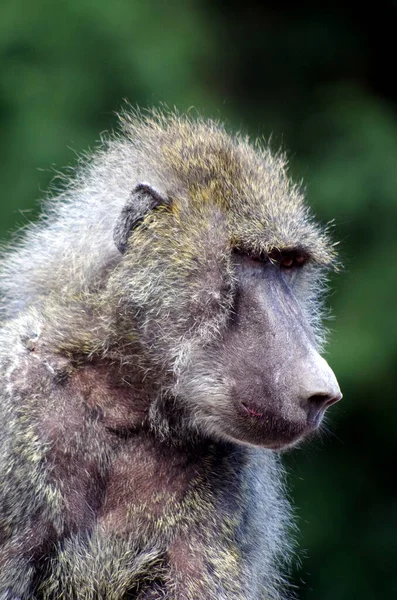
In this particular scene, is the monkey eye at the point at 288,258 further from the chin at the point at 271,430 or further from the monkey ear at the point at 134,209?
the chin at the point at 271,430

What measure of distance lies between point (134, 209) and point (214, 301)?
16.3 inches

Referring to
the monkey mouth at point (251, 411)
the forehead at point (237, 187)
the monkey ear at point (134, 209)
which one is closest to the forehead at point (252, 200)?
the forehead at point (237, 187)

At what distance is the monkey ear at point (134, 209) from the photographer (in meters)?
3.39

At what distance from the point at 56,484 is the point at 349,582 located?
4286 millimetres

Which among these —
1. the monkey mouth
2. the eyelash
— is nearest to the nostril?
the monkey mouth

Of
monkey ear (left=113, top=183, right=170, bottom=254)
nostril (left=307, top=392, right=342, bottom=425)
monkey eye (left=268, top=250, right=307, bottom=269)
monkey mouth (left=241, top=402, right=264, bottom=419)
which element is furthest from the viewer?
monkey eye (left=268, top=250, right=307, bottom=269)

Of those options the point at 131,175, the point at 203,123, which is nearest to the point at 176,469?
the point at 131,175

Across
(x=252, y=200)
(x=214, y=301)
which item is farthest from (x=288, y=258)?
(x=214, y=301)

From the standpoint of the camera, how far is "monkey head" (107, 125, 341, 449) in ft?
10.6

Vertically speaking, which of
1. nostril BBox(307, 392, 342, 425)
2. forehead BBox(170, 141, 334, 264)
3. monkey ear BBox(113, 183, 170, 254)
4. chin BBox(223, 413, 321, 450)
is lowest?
chin BBox(223, 413, 321, 450)

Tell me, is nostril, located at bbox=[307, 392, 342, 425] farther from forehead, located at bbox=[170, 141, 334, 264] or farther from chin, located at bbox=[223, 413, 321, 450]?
forehead, located at bbox=[170, 141, 334, 264]

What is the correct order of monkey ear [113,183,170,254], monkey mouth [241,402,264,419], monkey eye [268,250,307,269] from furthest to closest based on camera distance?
monkey eye [268,250,307,269] < monkey ear [113,183,170,254] < monkey mouth [241,402,264,419]

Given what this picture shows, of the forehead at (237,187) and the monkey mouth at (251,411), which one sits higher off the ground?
the forehead at (237,187)

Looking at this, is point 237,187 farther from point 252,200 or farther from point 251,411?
point 251,411
